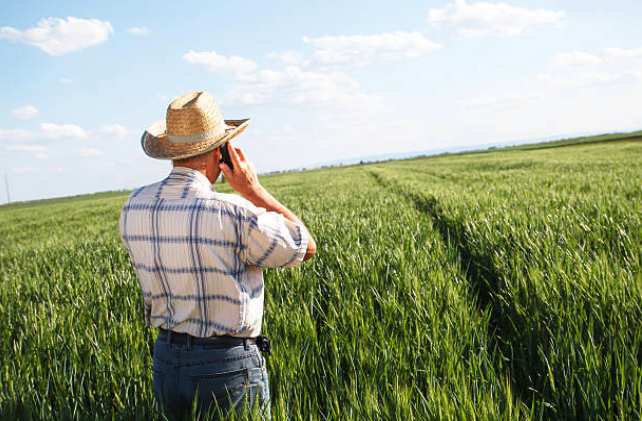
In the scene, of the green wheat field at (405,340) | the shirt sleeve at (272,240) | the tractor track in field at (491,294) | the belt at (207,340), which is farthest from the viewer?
the tractor track in field at (491,294)

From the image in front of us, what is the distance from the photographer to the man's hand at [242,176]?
1.43 metres

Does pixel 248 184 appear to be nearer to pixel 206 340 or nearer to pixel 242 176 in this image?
pixel 242 176

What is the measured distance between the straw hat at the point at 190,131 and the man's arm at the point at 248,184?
0.08 m

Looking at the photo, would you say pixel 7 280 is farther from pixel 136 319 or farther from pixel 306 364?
pixel 306 364

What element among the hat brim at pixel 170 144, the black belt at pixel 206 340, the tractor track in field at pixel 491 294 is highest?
the hat brim at pixel 170 144

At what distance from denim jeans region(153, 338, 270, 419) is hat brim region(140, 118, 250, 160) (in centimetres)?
77

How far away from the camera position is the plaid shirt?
133cm

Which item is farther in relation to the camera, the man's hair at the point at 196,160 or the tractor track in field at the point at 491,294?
the tractor track in field at the point at 491,294

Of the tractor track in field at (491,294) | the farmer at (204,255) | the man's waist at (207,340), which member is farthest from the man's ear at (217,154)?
the tractor track in field at (491,294)

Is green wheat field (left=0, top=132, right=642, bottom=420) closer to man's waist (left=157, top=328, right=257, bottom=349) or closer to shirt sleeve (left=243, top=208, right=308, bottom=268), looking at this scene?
man's waist (left=157, top=328, right=257, bottom=349)

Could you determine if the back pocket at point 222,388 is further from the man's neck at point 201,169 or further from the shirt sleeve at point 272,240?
the man's neck at point 201,169

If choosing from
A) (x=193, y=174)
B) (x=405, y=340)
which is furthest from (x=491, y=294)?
(x=193, y=174)

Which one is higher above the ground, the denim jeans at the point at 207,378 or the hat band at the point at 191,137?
the hat band at the point at 191,137

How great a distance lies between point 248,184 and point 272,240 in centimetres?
27
